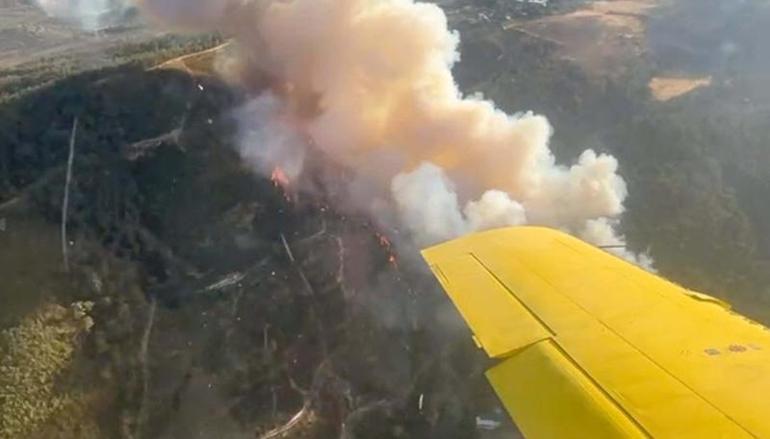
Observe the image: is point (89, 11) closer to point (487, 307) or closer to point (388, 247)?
point (388, 247)

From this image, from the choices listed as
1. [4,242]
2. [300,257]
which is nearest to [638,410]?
[300,257]

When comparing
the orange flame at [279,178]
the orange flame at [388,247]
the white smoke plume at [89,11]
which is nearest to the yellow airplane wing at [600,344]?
the orange flame at [388,247]

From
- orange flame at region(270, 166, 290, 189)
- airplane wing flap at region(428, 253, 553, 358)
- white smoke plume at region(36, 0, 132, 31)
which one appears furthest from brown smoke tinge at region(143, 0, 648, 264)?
white smoke plume at region(36, 0, 132, 31)

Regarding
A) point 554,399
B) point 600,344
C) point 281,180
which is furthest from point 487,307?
point 281,180

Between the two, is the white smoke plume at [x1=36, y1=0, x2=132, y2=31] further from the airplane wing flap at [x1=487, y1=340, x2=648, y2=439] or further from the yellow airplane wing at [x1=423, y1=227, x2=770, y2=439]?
the airplane wing flap at [x1=487, y1=340, x2=648, y2=439]

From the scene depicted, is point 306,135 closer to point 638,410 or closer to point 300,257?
point 300,257
